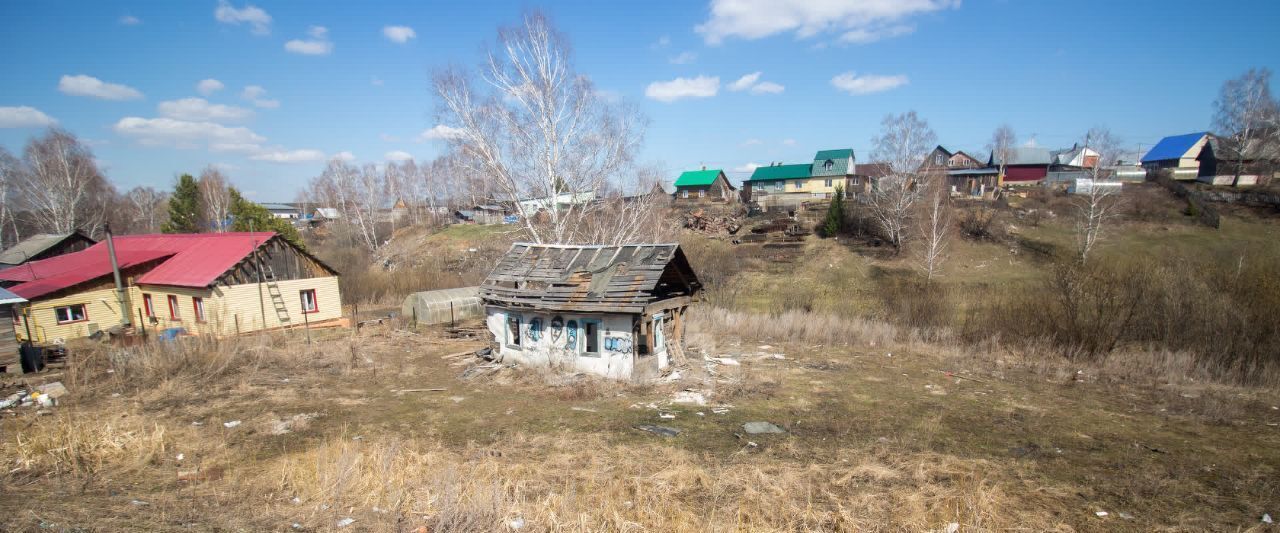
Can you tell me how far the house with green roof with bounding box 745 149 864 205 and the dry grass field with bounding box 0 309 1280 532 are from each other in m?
38.0

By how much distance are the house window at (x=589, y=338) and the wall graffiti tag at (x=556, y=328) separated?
78cm

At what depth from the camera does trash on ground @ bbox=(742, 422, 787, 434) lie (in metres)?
12.0

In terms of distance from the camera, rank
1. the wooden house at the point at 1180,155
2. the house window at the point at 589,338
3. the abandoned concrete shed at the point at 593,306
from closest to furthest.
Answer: the abandoned concrete shed at the point at 593,306 < the house window at the point at 589,338 < the wooden house at the point at 1180,155

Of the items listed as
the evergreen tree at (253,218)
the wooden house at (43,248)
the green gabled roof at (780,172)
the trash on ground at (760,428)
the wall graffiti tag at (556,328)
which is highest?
the green gabled roof at (780,172)

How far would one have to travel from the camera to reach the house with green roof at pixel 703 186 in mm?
63219

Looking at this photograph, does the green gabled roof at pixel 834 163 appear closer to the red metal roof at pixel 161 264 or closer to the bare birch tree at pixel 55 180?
the red metal roof at pixel 161 264

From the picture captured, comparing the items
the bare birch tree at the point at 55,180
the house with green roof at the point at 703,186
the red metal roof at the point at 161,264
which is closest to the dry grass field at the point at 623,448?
the red metal roof at the point at 161,264

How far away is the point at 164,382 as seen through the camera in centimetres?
1456

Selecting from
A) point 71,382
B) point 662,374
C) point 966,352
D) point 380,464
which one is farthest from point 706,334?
point 71,382

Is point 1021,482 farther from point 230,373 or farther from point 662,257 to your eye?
point 230,373

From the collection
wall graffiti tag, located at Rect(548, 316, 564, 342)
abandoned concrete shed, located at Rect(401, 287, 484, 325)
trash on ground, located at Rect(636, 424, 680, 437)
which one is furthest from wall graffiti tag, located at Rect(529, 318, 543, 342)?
abandoned concrete shed, located at Rect(401, 287, 484, 325)

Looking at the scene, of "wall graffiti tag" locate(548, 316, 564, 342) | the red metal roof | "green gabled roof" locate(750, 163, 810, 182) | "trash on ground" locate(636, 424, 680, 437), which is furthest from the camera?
"green gabled roof" locate(750, 163, 810, 182)

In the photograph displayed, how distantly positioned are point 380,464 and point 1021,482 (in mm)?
11057

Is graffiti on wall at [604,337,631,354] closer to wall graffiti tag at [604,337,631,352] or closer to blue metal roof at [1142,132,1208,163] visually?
wall graffiti tag at [604,337,631,352]
